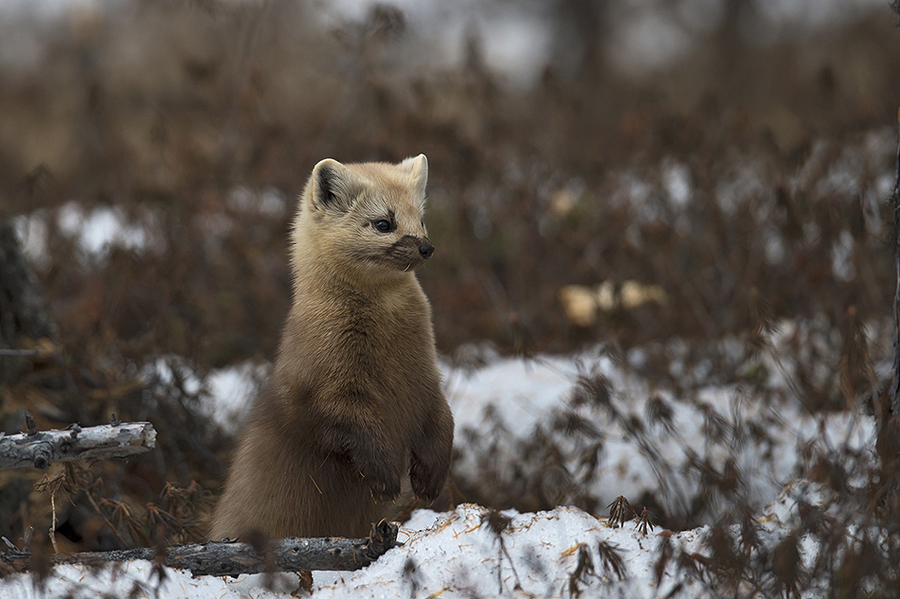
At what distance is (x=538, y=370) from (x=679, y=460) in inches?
55.2

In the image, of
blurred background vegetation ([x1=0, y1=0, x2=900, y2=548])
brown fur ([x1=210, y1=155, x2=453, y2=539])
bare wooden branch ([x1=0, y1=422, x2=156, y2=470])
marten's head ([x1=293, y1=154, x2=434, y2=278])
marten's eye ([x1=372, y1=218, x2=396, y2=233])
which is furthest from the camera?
blurred background vegetation ([x1=0, y1=0, x2=900, y2=548])

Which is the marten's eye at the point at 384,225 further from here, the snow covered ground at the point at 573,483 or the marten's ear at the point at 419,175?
the snow covered ground at the point at 573,483

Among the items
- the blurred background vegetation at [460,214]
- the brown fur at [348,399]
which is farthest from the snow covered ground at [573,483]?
the blurred background vegetation at [460,214]

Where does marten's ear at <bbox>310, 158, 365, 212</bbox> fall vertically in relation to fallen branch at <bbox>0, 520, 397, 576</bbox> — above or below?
above

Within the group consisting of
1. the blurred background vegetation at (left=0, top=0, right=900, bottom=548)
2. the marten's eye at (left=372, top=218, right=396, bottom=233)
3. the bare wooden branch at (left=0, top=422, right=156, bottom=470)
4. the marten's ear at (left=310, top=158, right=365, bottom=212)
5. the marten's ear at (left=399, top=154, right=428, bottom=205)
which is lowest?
the bare wooden branch at (left=0, top=422, right=156, bottom=470)

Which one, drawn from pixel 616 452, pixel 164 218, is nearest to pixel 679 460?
pixel 616 452

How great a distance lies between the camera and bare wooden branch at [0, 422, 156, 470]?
283 centimetres

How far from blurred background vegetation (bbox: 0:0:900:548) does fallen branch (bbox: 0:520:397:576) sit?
707 millimetres

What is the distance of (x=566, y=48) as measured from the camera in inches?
529

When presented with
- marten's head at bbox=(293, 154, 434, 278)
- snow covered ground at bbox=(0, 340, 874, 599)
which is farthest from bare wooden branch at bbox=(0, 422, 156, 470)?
marten's head at bbox=(293, 154, 434, 278)

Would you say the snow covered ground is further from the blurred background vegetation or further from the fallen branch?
the blurred background vegetation

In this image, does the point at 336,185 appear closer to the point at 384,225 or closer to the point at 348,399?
the point at 384,225

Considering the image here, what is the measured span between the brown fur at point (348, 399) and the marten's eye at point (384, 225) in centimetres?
1

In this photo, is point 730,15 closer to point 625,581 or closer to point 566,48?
point 566,48
